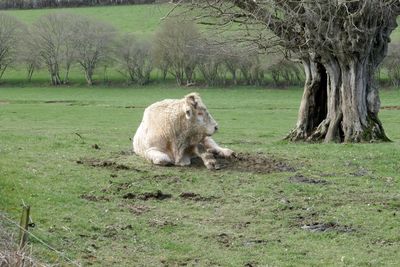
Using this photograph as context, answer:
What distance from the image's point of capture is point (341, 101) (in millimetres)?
21094

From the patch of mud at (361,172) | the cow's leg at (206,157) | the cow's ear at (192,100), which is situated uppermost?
the cow's ear at (192,100)

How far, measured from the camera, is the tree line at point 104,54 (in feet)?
281

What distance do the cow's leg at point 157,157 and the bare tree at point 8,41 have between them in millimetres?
86518

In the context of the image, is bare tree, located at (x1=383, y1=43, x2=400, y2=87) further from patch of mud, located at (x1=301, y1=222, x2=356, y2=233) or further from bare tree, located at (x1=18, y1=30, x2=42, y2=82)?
patch of mud, located at (x1=301, y1=222, x2=356, y2=233)

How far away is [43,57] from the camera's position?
97562 mm

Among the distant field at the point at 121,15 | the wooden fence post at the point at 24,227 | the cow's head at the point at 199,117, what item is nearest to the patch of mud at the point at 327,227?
the cow's head at the point at 199,117

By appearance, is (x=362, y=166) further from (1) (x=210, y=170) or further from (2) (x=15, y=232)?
(2) (x=15, y=232)

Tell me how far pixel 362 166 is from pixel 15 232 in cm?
840

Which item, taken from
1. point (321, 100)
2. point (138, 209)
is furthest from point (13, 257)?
point (321, 100)

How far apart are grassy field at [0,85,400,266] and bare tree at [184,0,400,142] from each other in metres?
3.79

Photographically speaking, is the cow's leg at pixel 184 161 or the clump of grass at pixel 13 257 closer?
the clump of grass at pixel 13 257

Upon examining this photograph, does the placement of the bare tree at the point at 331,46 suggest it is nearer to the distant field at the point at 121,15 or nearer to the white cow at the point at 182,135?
the white cow at the point at 182,135

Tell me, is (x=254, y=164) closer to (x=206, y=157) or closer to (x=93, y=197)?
(x=206, y=157)

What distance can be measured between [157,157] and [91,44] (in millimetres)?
86617
